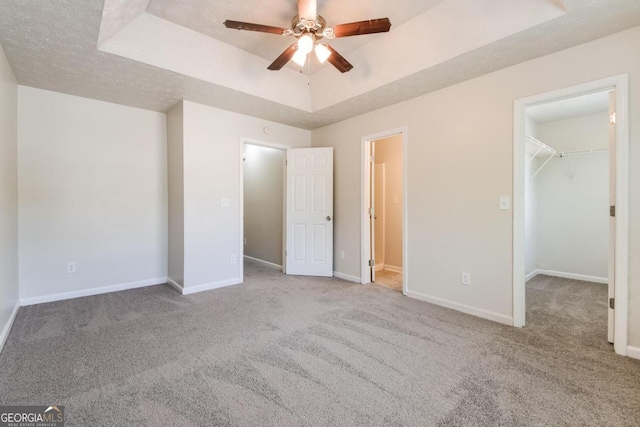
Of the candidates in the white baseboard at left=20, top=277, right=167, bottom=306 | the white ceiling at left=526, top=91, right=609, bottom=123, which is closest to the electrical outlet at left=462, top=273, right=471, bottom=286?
the white ceiling at left=526, top=91, right=609, bottom=123

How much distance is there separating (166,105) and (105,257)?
84.6 inches

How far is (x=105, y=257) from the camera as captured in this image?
3689 millimetres

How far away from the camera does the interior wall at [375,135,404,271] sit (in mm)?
4879

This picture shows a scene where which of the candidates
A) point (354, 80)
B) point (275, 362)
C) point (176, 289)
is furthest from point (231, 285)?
point (354, 80)

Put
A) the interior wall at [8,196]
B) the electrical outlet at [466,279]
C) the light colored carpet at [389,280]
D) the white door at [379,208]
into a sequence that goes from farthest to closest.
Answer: the white door at [379,208]
the light colored carpet at [389,280]
the electrical outlet at [466,279]
the interior wall at [8,196]

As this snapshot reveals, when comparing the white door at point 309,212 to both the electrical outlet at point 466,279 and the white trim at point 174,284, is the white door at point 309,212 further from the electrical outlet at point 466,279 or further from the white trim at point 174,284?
the electrical outlet at point 466,279

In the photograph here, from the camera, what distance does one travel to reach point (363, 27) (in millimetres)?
2145

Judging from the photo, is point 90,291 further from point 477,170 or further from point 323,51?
point 477,170

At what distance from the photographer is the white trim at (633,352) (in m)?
2.09

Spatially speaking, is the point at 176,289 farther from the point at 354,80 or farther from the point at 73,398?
the point at 354,80

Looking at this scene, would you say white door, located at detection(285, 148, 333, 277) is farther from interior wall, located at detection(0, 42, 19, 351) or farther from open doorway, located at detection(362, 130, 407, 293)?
interior wall, located at detection(0, 42, 19, 351)

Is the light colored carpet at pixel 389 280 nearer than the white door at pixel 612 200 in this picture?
No

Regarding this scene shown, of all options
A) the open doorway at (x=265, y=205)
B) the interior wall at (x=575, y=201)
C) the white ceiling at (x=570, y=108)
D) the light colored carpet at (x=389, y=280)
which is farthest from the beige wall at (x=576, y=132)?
the open doorway at (x=265, y=205)

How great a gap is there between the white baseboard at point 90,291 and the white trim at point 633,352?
501 centimetres
